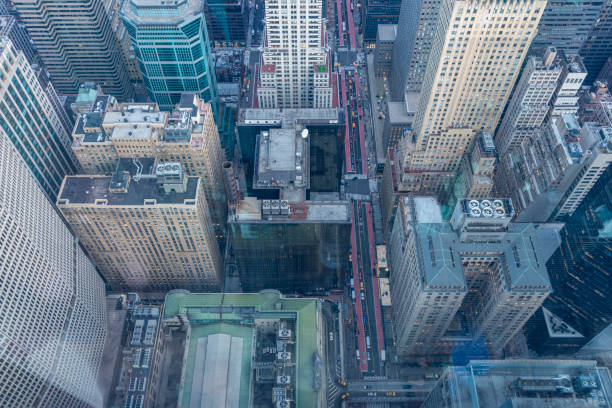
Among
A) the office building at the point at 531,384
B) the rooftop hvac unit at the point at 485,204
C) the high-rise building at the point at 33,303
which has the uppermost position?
the rooftop hvac unit at the point at 485,204

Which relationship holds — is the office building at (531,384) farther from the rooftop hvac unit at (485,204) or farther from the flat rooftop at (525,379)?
the rooftop hvac unit at (485,204)

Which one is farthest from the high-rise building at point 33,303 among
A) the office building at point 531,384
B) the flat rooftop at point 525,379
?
the flat rooftop at point 525,379

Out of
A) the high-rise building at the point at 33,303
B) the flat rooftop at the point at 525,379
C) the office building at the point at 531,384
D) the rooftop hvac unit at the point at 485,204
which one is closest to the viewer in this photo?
the flat rooftop at the point at 525,379

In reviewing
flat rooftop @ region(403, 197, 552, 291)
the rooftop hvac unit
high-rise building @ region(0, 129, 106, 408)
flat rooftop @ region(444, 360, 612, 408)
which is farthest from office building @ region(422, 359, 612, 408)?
high-rise building @ region(0, 129, 106, 408)

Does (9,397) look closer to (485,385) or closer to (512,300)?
(485,385)

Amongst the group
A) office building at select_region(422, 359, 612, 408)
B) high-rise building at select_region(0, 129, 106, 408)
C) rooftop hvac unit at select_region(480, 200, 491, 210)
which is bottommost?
office building at select_region(422, 359, 612, 408)

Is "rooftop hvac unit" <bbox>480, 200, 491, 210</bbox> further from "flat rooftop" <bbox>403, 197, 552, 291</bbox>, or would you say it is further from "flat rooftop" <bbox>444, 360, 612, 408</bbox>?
"flat rooftop" <bbox>444, 360, 612, 408</bbox>

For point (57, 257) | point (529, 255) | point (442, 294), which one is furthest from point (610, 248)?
point (57, 257)
